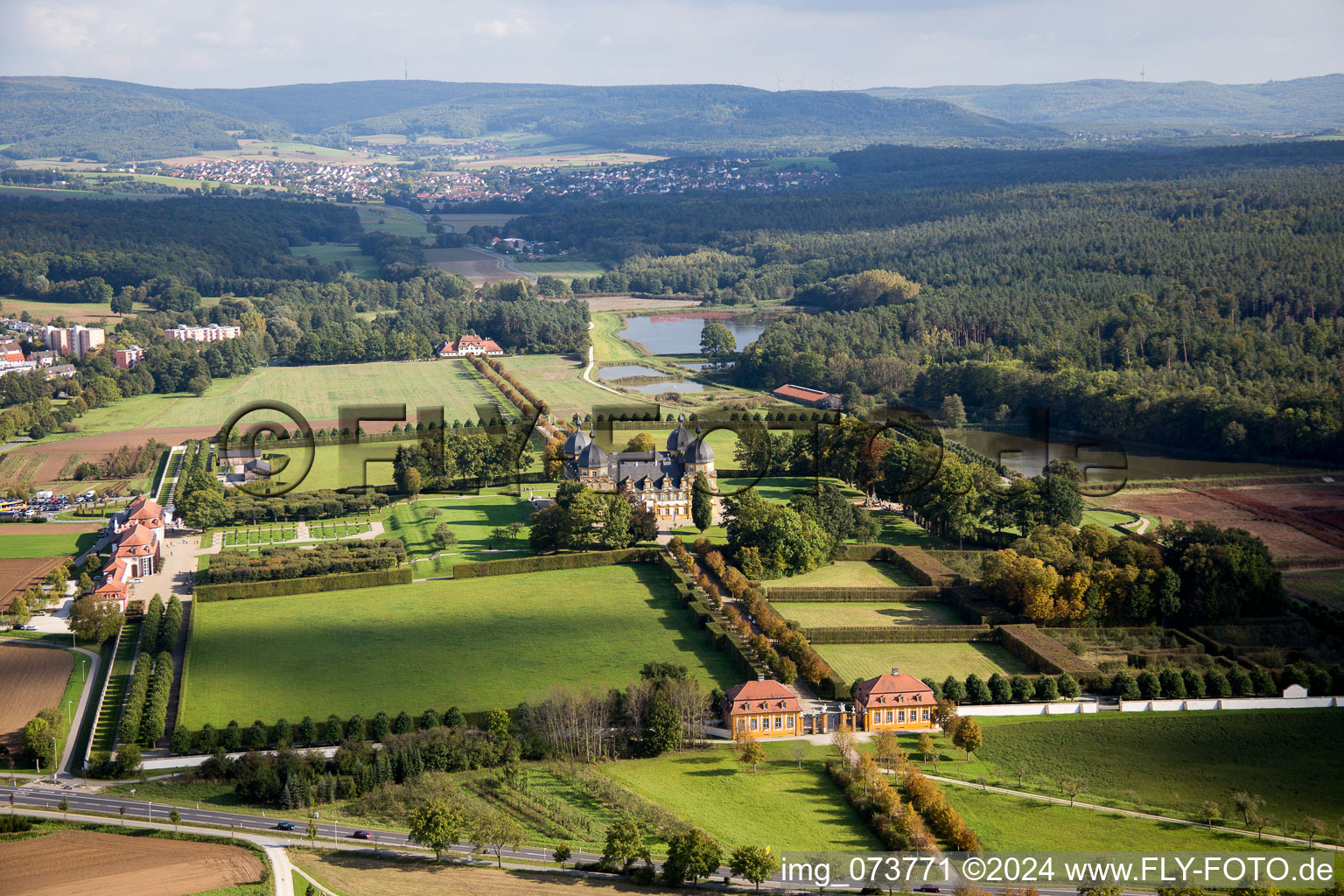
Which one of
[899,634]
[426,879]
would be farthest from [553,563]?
[426,879]

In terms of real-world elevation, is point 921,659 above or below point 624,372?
below

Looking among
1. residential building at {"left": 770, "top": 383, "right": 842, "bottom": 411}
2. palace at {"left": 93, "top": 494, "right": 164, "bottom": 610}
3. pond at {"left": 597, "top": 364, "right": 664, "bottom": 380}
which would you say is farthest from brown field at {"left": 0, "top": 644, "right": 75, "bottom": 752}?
pond at {"left": 597, "top": 364, "right": 664, "bottom": 380}

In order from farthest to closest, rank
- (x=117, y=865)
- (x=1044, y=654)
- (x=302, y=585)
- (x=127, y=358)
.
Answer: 1. (x=127, y=358)
2. (x=302, y=585)
3. (x=1044, y=654)
4. (x=117, y=865)

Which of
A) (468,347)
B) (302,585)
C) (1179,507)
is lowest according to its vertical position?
(302,585)

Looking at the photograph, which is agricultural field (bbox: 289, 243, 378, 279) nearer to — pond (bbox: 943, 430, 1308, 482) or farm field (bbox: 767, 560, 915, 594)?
pond (bbox: 943, 430, 1308, 482)

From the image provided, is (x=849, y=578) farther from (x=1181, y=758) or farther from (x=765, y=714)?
(x=1181, y=758)

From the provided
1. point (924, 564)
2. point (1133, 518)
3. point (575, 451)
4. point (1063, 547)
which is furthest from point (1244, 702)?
point (575, 451)

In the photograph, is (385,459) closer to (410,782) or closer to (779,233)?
(410,782)

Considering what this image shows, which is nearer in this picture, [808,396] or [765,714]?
[765,714]
